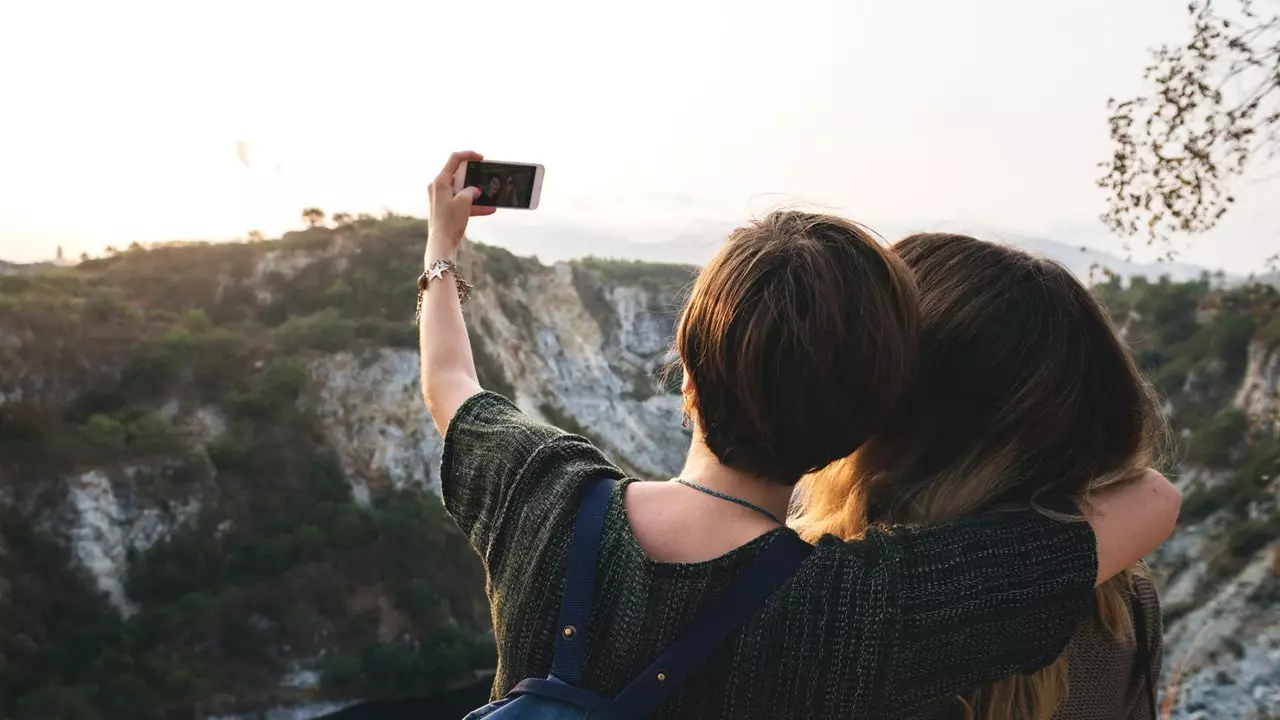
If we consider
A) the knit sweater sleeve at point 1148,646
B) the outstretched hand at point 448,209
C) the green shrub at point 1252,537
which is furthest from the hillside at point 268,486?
the outstretched hand at point 448,209

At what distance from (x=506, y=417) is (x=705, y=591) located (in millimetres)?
342

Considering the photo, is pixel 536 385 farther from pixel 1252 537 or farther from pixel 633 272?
pixel 1252 537

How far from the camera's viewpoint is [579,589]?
3.26 feet

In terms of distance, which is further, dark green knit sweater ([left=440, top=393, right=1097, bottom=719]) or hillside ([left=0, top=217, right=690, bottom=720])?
hillside ([left=0, top=217, right=690, bottom=720])

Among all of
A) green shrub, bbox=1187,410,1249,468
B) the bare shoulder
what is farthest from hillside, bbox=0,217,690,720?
the bare shoulder

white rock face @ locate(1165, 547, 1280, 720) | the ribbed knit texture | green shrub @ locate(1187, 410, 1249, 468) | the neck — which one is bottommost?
white rock face @ locate(1165, 547, 1280, 720)

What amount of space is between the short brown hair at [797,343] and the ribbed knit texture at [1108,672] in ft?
1.42

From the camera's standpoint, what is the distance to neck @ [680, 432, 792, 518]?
1038 mm

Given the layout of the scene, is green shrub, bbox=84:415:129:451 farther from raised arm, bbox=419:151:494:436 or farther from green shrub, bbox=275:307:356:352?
raised arm, bbox=419:151:494:436

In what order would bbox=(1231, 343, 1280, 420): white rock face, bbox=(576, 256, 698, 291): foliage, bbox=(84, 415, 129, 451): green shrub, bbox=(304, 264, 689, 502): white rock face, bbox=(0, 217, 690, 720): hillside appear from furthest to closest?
1. bbox=(576, 256, 698, 291): foliage
2. bbox=(304, 264, 689, 502): white rock face
3. bbox=(84, 415, 129, 451): green shrub
4. bbox=(1231, 343, 1280, 420): white rock face
5. bbox=(0, 217, 690, 720): hillside

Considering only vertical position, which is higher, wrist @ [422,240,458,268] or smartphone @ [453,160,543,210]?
smartphone @ [453,160,543,210]

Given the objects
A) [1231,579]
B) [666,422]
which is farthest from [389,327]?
[1231,579]

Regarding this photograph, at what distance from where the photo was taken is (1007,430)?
117 cm

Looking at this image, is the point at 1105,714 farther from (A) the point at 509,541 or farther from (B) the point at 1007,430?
(A) the point at 509,541
